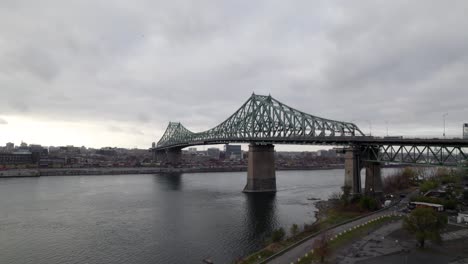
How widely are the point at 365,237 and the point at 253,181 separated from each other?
3743 centimetres

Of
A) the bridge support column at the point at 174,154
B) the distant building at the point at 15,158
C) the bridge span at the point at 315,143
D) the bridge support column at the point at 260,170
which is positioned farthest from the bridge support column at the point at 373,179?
the distant building at the point at 15,158

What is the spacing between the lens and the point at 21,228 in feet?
111

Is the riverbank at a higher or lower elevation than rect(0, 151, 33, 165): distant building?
lower

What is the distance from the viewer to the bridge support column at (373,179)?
44322 millimetres

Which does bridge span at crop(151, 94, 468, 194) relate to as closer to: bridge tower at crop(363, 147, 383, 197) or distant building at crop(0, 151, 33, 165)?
bridge tower at crop(363, 147, 383, 197)

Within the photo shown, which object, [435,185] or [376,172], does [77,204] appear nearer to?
[376,172]

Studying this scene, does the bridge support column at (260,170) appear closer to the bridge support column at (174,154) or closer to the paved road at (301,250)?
the paved road at (301,250)

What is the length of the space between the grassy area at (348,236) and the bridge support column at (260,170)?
32.3 metres

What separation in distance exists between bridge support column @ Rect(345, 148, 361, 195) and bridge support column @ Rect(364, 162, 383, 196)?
112cm

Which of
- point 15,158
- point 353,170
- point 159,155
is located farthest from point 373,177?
point 159,155

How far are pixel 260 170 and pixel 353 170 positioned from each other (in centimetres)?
2196

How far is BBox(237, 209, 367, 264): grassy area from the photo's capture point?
2288 cm

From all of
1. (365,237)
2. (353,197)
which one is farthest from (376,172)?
(365,237)

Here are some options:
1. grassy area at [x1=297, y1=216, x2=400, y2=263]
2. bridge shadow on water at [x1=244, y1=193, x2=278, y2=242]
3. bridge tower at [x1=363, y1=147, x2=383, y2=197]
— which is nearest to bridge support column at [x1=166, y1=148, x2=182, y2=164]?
bridge shadow on water at [x1=244, y1=193, x2=278, y2=242]
